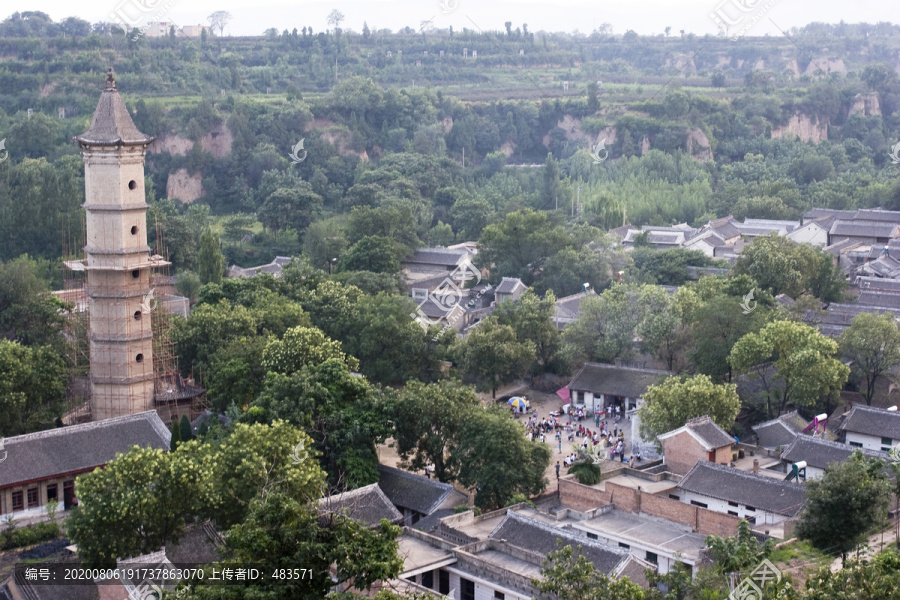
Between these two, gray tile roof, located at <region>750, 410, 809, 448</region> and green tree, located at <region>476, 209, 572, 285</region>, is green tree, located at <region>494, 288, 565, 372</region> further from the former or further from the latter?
green tree, located at <region>476, 209, 572, 285</region>

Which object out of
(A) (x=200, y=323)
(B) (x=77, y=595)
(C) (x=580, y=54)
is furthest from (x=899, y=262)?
(C) (x=580, y=54)

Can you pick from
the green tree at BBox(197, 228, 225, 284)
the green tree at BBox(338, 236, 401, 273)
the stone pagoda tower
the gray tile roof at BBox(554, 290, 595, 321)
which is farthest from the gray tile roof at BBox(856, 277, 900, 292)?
the stone pagoda tower

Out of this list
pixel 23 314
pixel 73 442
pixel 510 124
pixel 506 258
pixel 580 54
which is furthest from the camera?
pixel 580 54

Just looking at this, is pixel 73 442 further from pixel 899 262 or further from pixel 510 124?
pixel 510 124

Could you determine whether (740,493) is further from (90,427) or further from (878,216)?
(878,216)

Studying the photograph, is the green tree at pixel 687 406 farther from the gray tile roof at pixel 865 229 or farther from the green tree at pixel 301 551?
the gray tile roof at pixel 865 229

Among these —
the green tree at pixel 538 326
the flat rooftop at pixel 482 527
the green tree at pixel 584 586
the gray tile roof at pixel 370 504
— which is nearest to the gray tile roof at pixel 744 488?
the flat rooftop at pixel 482 527
